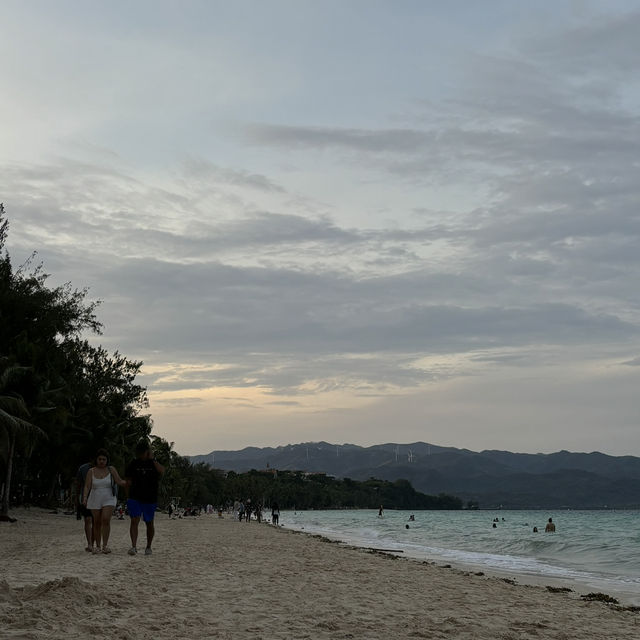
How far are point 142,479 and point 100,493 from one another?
2.40 ft

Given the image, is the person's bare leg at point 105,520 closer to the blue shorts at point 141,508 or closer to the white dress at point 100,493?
the white dress at point 100,493

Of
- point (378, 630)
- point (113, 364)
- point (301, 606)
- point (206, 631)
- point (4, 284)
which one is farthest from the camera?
point (113, 364)

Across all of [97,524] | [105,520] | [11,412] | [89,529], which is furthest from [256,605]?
[11,412]

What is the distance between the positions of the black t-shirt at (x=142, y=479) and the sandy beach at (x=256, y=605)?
1076mm

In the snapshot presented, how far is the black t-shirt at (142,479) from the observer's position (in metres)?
12.7

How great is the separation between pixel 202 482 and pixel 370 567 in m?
137

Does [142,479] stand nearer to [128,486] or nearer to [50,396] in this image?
[128,486]

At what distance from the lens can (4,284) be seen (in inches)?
1289

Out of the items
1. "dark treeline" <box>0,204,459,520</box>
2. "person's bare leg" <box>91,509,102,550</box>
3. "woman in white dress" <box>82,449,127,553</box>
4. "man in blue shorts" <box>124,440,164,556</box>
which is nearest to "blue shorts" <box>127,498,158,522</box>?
"man in blue shorts" <box>124,440,164,556</box>

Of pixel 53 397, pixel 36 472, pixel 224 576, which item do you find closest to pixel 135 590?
pixel 224 576

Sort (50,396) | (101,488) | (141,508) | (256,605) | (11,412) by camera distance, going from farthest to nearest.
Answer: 1. (50,396)
2. (11,412)
3. (141,508)
4. (101,488)
5. (256,605)

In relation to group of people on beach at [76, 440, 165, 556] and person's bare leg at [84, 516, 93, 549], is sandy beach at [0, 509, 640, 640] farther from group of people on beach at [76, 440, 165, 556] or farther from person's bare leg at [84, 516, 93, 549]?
group of people on beach at [76, 440, 165, 556]

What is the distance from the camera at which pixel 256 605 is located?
8.65 m

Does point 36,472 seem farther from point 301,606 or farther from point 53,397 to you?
point 301,606
